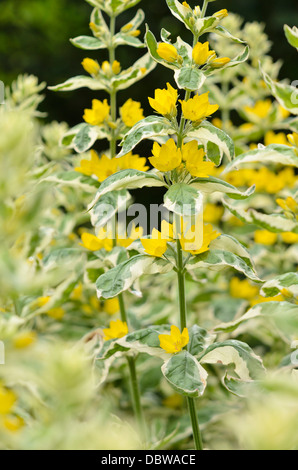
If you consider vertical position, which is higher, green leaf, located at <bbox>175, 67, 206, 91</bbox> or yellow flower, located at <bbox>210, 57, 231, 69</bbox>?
yellow flower, located at <bbox>210, 57, 231, 69</bbox>

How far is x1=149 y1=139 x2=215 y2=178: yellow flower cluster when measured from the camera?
659 millimetres

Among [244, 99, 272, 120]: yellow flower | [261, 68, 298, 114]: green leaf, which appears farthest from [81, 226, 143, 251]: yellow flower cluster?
[244, 99, 272, 120]: yellow flower

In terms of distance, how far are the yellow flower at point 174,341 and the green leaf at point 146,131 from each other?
230mm

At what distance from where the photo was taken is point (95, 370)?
783 millimetres

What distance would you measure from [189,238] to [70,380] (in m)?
0.41

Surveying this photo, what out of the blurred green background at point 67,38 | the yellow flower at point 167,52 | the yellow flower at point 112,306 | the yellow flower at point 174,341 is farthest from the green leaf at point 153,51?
the blurred green background at point 67,38

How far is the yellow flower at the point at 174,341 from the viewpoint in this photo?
680mm

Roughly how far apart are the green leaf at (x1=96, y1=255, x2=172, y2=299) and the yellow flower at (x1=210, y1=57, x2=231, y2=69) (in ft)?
0.85

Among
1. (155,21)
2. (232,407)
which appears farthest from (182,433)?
(155,21)

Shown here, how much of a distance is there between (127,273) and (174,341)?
0.34 feet

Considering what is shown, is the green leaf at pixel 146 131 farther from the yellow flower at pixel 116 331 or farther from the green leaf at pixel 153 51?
the yellow flower at pixel 116 331

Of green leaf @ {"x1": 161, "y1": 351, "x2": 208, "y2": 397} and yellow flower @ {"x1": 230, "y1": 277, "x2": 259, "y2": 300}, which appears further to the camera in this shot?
yellow flower @ {"x1": 230, "y1": 277, "x2": 259, "y2": 300}

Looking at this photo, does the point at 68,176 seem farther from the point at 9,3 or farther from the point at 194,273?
the point at 9,3

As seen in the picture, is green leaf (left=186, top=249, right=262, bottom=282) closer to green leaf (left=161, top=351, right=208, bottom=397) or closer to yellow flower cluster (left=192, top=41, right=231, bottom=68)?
green leaf (left=161, top=351, right=208, bottom=397)
